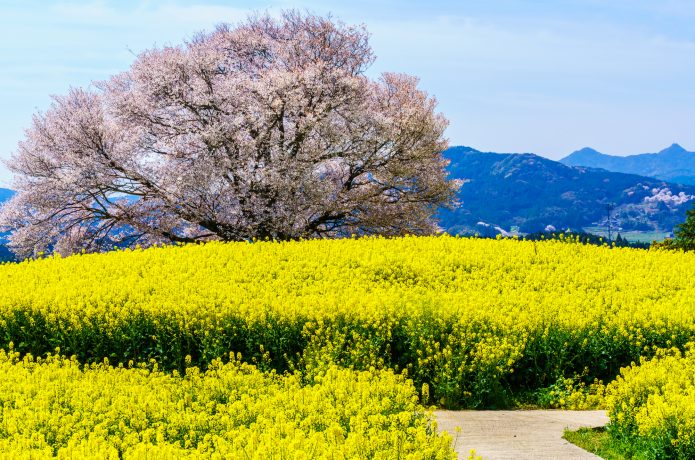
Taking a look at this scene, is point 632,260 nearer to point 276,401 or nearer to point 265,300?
point 265,300

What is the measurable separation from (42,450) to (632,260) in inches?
620

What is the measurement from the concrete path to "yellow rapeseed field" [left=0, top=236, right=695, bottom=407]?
2.62 ft

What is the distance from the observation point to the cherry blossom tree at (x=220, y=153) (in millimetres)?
30375

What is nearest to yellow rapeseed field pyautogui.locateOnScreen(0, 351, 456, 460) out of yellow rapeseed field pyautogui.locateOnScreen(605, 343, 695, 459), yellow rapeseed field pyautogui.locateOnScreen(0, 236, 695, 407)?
yellow rapeseed field pyautogui.locateOnScreen(0, 236, 695, 407)

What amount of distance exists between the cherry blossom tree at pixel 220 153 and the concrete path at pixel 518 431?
1921 centimetres

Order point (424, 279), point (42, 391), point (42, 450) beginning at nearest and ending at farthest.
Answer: point (42, 450) → point (42, 391) → point (424, 279)

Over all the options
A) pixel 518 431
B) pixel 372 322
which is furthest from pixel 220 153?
pixel 518 431

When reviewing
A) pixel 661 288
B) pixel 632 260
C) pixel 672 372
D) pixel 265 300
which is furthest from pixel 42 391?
pixel 632 260

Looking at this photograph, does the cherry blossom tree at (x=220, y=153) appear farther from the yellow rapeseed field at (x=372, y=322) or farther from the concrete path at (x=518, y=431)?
the concrete path at (x=518, y=431)

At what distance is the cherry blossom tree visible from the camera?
99.7 feet

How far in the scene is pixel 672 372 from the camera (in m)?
10.8

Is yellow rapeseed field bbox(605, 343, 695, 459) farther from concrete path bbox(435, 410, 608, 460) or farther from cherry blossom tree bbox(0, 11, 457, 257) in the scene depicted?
cherry blossom tree bbox(0, 11, 457, 257)

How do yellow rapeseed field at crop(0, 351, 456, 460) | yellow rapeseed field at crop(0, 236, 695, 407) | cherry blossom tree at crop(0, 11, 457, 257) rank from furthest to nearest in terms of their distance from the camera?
cherry blossom tree at crop(0, 11, 457, 257) < yellow rapeseed field at crop(0, 236, 695, 407) < yellow rapeseed field at crop(0, 351, 456, 460)

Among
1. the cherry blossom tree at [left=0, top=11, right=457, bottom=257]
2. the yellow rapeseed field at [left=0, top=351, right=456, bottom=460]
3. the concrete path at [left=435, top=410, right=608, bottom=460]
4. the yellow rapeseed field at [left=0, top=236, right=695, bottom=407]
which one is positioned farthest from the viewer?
the cherry blossom tree at [left=0, top=11, right=457, bottom=257]
